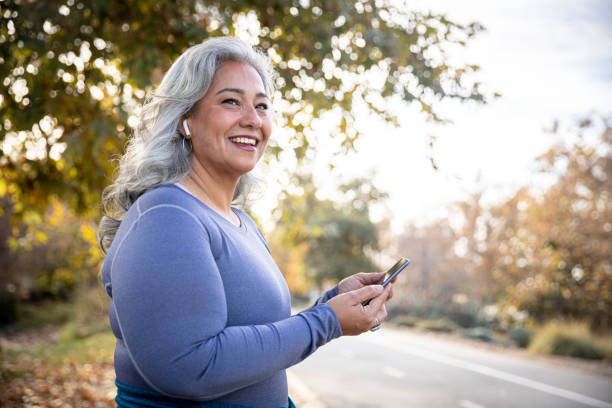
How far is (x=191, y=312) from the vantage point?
1.22 m

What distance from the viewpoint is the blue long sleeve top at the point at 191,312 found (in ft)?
3.95

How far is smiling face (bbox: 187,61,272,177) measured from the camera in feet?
5.34

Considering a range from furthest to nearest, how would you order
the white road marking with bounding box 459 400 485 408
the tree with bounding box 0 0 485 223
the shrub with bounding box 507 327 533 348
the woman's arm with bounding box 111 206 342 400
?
the shrub with bounding box 507 327 533 348 < the white road marking with bounding box 459 400 485 408 < the tree with bounding box 0 0 485 223 < the woman's arm with bounding box 111 206 342 400

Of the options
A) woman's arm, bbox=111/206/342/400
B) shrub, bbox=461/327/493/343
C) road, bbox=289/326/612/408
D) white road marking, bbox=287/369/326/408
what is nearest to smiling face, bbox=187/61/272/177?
woman's arm, bbox=111/206/342/400

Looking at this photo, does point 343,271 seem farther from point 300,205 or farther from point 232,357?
point 232,357

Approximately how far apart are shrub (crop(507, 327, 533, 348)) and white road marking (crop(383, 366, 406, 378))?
8.44 meters

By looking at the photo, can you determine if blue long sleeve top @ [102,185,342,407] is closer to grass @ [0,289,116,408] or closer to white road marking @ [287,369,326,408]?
grass @ [0,289,116,408]

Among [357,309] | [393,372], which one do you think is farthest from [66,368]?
[357,309]

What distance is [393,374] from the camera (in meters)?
10.1

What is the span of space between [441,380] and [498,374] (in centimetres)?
172

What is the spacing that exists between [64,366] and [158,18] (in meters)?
6.50

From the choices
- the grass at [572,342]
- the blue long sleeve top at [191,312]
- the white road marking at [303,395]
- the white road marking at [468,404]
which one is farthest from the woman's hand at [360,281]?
the grass at [572,342]

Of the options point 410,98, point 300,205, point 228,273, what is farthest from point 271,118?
point 300,205

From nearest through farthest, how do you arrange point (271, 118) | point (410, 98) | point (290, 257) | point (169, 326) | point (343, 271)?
point (169, 326), point (271, 118), point (410, 98), point (290, 257), point (343, 271)
